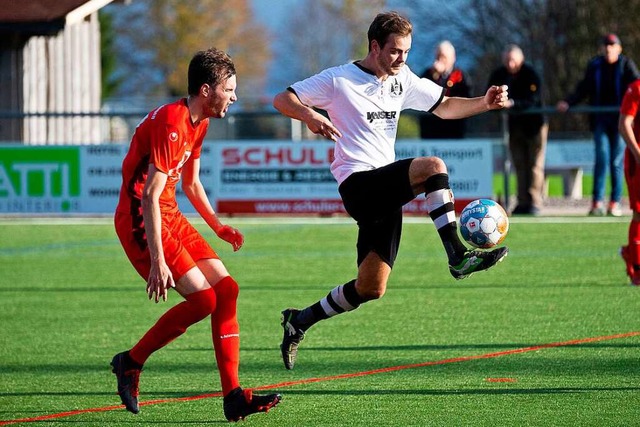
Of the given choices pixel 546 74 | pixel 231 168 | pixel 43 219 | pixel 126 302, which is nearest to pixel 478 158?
pixel 231 168

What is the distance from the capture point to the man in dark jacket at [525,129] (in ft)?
59.5

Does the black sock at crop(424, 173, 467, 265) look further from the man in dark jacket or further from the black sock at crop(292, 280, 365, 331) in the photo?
the man in dark jacket

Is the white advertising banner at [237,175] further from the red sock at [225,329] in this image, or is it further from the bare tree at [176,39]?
the bare tree at [176,39]

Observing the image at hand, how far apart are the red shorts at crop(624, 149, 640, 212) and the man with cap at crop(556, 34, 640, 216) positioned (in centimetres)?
620

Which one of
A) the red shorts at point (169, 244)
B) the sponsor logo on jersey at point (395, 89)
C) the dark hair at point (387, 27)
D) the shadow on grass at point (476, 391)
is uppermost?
the dark hair at point (387, 27)

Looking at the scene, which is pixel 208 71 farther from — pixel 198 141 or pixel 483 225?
pixel 483 225

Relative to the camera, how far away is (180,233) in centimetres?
681

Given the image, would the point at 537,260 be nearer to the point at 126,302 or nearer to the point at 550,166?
the point at 126,302

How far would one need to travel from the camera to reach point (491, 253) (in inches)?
286

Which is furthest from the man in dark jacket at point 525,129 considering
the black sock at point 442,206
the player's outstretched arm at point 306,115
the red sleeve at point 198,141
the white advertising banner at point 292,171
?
the red sleeve at point 198,141

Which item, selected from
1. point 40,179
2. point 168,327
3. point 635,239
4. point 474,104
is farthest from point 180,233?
point 40,179

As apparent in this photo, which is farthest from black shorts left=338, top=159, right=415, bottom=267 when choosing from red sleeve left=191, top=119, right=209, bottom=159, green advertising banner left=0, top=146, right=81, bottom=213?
green advertising banner left=0, top=146, right=81, bottom=213

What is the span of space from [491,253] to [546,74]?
3770cm

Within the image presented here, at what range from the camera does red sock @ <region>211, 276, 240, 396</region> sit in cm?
668
